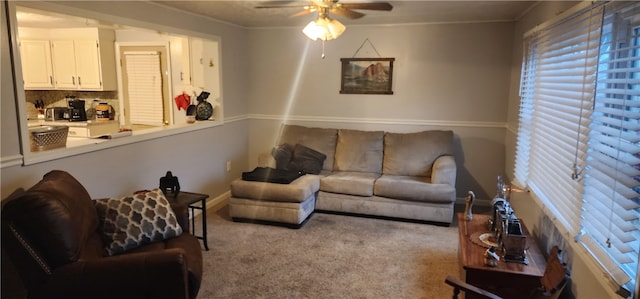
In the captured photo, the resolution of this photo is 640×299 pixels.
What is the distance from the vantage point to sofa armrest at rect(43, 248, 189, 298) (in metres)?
2.03

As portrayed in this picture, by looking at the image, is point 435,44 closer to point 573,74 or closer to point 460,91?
point 460,91

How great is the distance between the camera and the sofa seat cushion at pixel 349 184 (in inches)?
169

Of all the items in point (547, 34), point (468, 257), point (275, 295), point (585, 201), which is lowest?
point (275, 295)

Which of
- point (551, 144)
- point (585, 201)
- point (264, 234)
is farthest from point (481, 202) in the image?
point (585, 201)

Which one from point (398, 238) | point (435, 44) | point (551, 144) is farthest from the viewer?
point (435, 44)

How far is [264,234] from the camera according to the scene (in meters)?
3.89

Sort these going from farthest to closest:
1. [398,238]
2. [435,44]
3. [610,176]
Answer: [435,44] → [398,238] → [610,176]

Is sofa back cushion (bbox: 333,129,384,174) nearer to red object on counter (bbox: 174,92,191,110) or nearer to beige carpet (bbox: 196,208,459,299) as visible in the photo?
beige carpet (bbox: 196,208,459,299)

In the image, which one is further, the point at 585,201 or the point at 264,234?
the point at 264,234

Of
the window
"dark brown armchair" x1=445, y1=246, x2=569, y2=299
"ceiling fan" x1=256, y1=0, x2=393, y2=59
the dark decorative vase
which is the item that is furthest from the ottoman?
"dark brown armchair" x1=445, y1=246, x2=569, y2=299

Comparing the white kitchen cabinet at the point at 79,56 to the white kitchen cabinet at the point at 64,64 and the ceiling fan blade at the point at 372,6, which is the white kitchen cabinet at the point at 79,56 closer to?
the white kitchen cabinet at the point at 64,64

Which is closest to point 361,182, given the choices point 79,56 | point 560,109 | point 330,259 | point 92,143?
point 330,259

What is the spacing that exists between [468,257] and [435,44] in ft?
10.2

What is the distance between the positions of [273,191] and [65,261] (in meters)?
2.12
